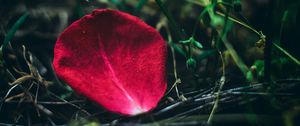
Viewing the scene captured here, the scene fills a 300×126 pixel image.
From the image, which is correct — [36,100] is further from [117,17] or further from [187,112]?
[187,112]

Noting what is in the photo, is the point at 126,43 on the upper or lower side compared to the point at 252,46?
upper

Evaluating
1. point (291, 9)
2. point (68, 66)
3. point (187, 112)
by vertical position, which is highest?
point (291, 9)

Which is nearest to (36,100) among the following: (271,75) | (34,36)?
(34,36)

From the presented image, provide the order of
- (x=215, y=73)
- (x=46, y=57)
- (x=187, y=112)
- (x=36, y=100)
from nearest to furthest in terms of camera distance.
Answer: (x=187, y=112) < (x=36, y=100) < (x=215, y=73) < (x=46, y=57)

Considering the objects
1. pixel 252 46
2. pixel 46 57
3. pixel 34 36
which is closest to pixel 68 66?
pixel 46 57

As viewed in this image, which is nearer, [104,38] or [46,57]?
[104,38]

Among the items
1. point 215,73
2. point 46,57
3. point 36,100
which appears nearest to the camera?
point 36,100
